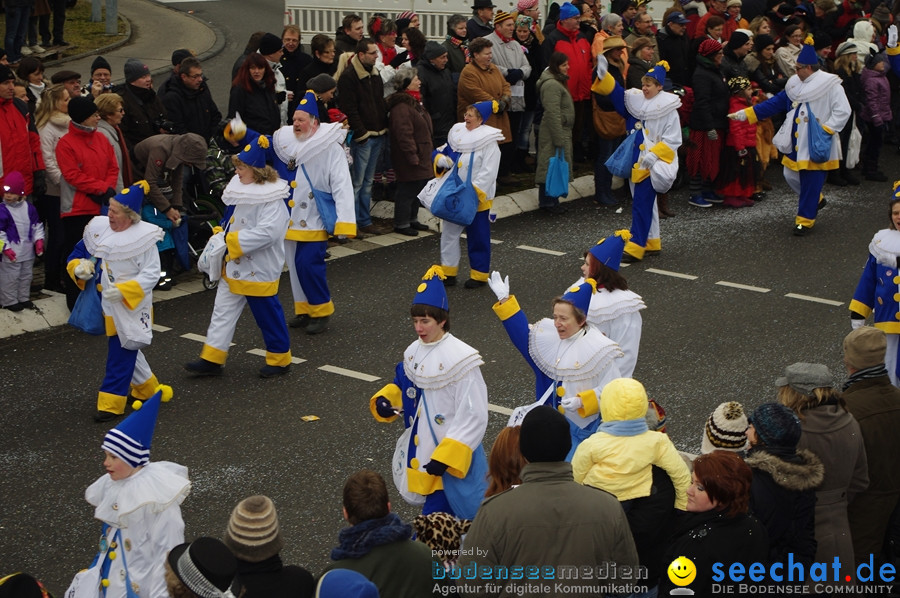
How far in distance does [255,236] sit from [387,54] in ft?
18.0

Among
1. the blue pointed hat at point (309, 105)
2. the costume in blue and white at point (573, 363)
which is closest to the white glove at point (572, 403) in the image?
the costume in blue and white at point (573, 363)

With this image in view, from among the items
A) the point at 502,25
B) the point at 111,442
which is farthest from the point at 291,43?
the point at 111,442

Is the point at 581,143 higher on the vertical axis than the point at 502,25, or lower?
lower

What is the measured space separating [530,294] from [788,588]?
242 inches

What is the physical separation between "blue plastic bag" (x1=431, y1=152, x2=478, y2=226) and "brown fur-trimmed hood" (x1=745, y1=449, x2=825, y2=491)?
20.1ft

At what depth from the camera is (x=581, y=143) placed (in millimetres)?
15766

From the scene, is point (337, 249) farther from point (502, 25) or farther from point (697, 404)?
point (697, 404)

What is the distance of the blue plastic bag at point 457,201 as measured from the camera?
1097 centimetres

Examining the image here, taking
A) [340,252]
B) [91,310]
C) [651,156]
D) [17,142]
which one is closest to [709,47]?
[651,156]

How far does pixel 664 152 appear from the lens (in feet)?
39.6

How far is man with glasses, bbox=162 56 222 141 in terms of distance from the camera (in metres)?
11.6

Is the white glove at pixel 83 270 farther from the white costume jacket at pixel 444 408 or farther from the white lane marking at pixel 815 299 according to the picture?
the white lane marking at pixel 815 299

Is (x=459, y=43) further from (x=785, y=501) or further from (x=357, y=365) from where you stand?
(x=785, y=501)

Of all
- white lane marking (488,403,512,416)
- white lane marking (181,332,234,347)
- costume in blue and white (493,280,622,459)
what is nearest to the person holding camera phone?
white lane marking (181,332,234,347)
